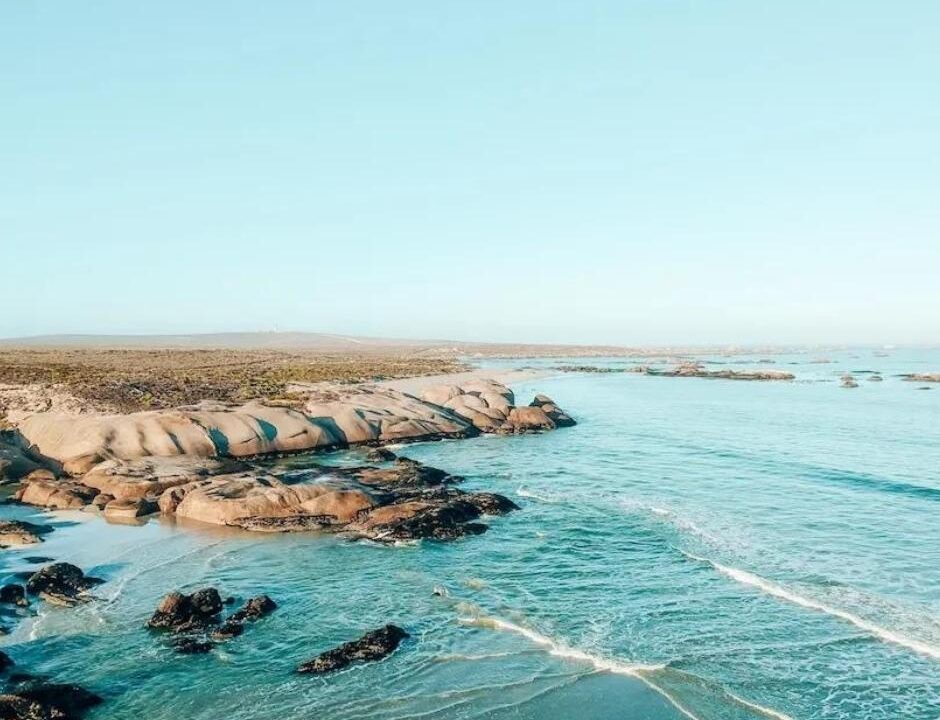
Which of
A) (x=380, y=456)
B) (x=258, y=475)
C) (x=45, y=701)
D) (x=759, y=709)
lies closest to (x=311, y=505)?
(x=258, y=475)

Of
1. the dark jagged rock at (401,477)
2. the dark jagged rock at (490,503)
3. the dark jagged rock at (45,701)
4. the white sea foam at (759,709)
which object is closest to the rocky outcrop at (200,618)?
the dark jagged rock at (45,701)

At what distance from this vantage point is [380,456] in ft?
137

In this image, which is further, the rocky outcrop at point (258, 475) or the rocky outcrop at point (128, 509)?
the rocky outcrop at point (128, 509)

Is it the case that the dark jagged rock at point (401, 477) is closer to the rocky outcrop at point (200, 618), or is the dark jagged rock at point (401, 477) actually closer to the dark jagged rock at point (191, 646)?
the rocky outcrop at point (200, 618)

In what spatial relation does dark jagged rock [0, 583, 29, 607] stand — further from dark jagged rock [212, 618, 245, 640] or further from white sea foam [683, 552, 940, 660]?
white sea foam [683, 552, 940, 660]

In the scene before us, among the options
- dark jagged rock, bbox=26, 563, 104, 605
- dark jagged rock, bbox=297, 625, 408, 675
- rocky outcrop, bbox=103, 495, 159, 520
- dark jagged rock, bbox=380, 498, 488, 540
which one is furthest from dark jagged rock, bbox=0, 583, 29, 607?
dark jagged rock, bbox=380, 498, 488, 540

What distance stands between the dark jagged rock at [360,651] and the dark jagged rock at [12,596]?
8924mm

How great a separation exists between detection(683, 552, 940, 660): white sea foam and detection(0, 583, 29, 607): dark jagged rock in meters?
19.4

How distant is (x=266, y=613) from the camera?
18641mm

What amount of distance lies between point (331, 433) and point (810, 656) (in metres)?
33.8

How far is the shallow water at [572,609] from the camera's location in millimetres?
14367

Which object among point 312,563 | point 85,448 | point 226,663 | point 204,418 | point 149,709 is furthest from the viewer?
point 204,418

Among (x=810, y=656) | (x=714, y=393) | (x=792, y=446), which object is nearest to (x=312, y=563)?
(x=810, y=656)

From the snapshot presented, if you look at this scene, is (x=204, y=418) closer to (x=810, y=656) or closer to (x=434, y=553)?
(x=434, y=553)
